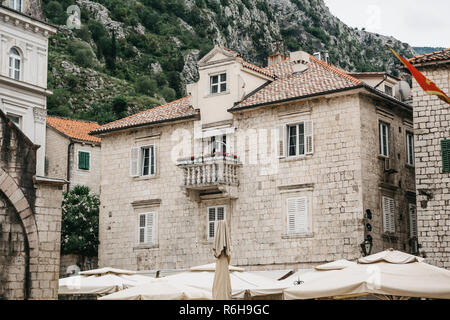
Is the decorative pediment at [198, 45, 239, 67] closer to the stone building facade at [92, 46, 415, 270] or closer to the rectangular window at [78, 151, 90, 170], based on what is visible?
the stone building facade at [92, 46, 415, 270]

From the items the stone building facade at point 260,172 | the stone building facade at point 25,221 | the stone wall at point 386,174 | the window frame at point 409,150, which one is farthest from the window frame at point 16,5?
the window frame at point 409,150

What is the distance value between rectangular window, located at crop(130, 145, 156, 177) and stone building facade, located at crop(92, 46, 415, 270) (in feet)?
0.15

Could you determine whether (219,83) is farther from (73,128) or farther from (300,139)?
(73,128)

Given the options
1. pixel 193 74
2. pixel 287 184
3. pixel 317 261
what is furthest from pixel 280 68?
pixel 193 74

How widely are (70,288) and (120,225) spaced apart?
9.44m

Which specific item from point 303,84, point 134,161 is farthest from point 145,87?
point 303,84

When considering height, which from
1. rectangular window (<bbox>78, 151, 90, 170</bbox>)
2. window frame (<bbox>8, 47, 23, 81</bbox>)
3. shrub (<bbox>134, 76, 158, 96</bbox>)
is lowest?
rectangular window (<bbox>78, 151, 90, 170</bbox>)

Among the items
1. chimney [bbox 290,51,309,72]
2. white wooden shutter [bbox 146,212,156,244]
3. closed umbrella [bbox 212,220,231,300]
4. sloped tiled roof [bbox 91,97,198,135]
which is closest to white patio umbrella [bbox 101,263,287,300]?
closed umbrella [bbox 212,220,231,300]

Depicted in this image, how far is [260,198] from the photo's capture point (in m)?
29.8

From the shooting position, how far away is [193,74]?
3499 inches

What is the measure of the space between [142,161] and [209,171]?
5119 millimetres

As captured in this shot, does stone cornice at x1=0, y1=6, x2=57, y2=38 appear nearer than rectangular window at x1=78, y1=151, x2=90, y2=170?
Yes

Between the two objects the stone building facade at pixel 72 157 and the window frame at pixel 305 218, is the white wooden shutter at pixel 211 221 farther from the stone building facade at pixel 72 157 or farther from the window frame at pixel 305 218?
the stone building facade at pixel 72 157

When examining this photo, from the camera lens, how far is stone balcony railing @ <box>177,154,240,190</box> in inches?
1167
